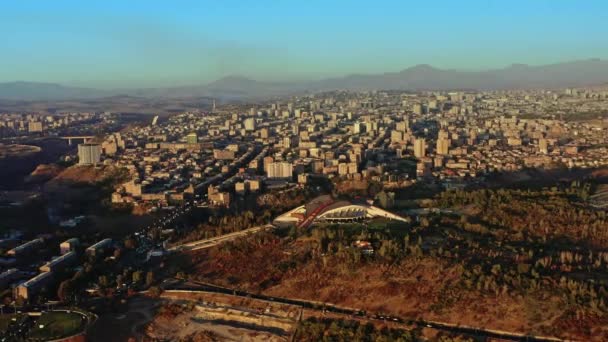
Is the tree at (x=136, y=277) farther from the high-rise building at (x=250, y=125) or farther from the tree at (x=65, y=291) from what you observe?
the high-rise building at (x=250, y=125)

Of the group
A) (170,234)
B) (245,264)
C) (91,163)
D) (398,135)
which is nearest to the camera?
(245,264)

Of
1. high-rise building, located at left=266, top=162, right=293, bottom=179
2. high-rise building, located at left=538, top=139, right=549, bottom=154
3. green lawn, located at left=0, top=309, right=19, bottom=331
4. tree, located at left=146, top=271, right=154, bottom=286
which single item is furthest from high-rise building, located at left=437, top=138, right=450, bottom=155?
green lawn, located at left=0, top=309, right=19, bottom=331

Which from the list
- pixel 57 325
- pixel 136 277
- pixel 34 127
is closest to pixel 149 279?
pixel 136 277

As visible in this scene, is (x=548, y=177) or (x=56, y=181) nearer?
(x=548, y=177)

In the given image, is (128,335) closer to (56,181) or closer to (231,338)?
(231,338)

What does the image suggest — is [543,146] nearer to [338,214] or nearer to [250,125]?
[338,214]

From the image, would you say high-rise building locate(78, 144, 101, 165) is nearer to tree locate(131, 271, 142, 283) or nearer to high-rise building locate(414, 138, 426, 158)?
high-rise building locate(414, 138, 426, 158)

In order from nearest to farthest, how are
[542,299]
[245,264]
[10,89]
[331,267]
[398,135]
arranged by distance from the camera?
[542,299], [331,267], [245,264], [398,135], [10,89]

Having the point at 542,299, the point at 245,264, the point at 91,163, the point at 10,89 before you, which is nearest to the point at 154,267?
the point at 245,264
